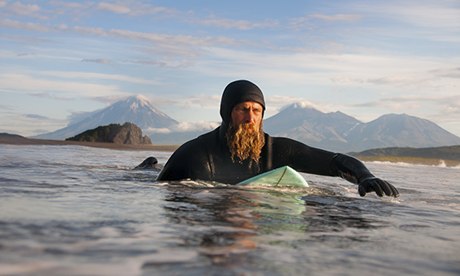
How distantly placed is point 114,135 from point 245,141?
44.2 metres

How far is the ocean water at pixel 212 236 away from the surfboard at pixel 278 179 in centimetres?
168

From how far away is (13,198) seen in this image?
545cm

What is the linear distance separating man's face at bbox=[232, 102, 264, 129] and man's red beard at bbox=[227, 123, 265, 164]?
0.21 ft

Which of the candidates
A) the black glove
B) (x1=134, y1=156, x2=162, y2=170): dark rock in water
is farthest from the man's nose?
(x1=134, y1=156, x2=162, y2=170): dark rock in water

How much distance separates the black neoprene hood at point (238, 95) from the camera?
853 cm

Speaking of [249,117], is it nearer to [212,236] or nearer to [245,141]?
[245,141]

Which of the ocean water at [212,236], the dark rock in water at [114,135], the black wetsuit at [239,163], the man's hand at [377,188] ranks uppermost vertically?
the dark rock in water at [114,135]

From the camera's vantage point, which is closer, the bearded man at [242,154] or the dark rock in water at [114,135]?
the bearded man at [242,154]

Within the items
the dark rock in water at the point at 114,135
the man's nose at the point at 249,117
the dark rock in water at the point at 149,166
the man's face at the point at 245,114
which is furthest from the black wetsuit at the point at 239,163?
the dark rock in water at the point at 114,135

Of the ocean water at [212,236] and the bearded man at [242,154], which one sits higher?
the bearded man at [242,154]

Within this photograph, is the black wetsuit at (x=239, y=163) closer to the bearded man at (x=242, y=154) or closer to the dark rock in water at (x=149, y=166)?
the bearded man at (x=242, y=154)

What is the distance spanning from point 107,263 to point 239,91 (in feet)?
19.8

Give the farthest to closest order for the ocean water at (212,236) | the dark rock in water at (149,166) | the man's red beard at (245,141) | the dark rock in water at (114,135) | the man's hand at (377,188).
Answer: the dark rock in water at (114,135), the dark rock in water at (149,166), the man's red beard at (245,141), the man's hand at (377,188), the ocean water at (212,236)

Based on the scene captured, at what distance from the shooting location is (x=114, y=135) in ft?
168
